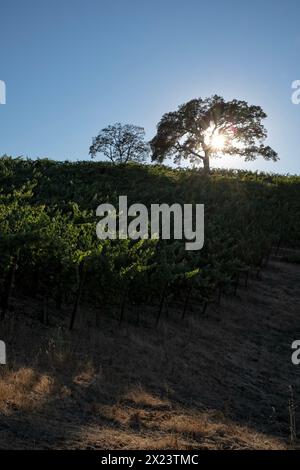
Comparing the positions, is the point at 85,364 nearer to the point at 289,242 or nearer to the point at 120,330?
the point at 120,330

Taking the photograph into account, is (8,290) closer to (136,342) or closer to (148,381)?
(136,342)

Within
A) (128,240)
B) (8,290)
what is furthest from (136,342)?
(8,290)

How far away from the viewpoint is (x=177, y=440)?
8.56 metres

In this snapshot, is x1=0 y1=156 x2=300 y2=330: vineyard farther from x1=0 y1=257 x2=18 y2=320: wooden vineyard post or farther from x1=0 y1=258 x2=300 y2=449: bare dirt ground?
x1=0 y1=258 x2=300 y2=449: bare dirt ground

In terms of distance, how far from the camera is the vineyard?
53.0 ft

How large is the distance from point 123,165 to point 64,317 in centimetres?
3101

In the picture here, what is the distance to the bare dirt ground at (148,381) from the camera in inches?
354

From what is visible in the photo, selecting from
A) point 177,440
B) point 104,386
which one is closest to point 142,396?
point 104,386

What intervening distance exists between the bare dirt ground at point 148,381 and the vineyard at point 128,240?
1104mm

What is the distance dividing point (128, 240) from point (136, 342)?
404cm

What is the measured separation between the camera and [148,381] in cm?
1355

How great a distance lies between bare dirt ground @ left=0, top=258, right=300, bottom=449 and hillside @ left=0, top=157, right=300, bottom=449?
0.05 metres

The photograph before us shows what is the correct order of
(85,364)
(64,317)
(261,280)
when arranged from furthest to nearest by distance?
(261,280), (64,317), (85,364)

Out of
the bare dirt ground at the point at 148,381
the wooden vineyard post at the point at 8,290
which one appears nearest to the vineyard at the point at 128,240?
the wooden vineyard post at the point at 8,290
